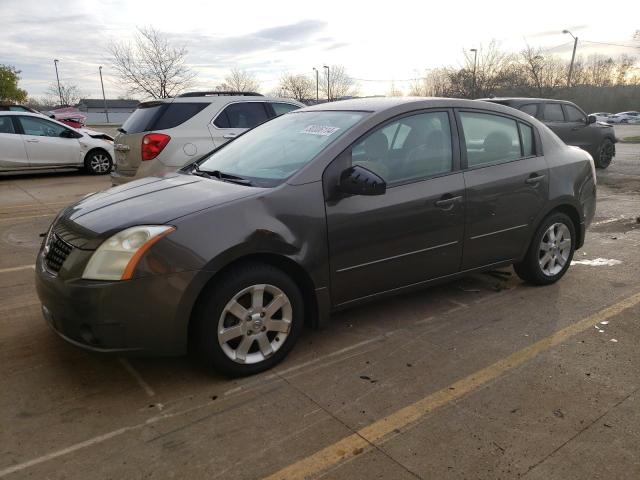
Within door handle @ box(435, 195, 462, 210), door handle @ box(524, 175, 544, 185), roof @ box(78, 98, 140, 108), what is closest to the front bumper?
door handle @ box(435, 195, 462, 210)

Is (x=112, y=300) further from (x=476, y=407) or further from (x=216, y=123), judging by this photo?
(x=216, y=123)

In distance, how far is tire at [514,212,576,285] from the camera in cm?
457

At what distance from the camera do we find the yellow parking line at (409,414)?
240 cm

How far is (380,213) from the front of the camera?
351 centimetres

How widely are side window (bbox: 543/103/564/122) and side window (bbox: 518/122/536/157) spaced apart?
26.5 feet

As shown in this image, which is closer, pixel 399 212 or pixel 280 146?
pixel 399 212

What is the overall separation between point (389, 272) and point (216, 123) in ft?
14.9

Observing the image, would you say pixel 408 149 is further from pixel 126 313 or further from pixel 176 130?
pixel 176 130

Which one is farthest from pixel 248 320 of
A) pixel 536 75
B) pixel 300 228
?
pixel 536 75

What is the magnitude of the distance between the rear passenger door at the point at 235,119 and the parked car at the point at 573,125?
5.32m

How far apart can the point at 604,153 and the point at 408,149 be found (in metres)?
12.2

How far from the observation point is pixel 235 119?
24.8 ft

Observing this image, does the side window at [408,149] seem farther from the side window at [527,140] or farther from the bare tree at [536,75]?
the bare tree at [536,75]

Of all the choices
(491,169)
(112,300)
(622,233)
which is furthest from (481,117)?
(622,233)
